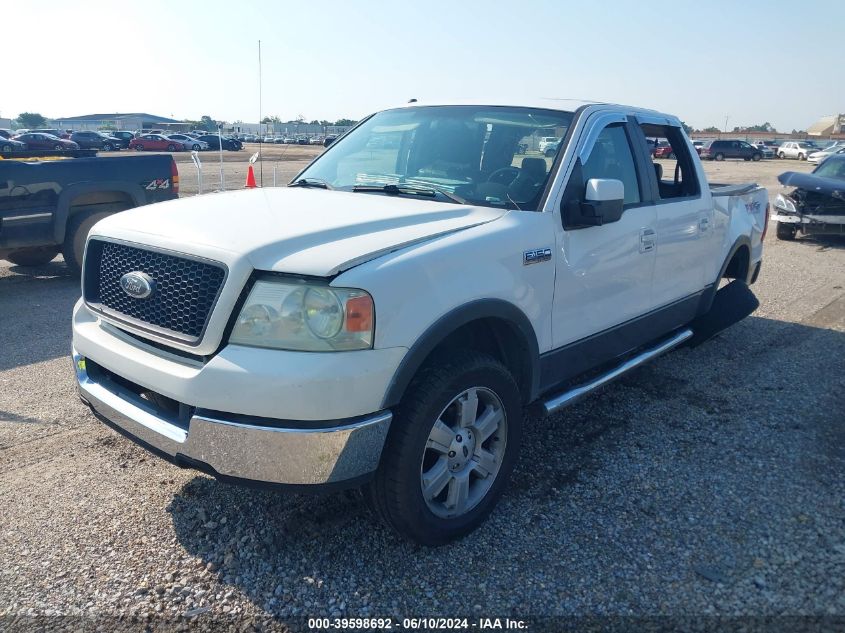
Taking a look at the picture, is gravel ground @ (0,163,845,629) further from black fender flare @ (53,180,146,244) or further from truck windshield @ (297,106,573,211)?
black fender flare @ (53,180,146,244)

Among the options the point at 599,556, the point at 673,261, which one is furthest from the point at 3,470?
the point at 673,261

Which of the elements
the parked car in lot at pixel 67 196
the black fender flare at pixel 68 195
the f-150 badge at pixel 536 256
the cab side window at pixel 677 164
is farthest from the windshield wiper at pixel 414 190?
the black fender flare at pixel 68 195

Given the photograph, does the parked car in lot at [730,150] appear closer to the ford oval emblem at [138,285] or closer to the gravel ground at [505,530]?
the gravel ground at [505,530]

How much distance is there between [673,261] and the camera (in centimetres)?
472

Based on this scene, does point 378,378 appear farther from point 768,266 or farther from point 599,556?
point 768,266

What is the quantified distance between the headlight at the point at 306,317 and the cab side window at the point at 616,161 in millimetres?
1958

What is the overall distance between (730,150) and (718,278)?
50165 millimetres

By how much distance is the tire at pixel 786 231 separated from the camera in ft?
40.4

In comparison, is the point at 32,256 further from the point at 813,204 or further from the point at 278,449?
the point at 813,204

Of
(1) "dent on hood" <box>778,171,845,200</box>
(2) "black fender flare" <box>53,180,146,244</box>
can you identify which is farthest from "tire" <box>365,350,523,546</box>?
(1) "dent on hood" <box>778,171,845,200</box>

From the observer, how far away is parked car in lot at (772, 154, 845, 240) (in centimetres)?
1152

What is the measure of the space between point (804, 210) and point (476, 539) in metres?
11.0

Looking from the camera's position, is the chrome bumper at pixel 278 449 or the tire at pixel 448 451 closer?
the chrome bumper at pixel 278 449

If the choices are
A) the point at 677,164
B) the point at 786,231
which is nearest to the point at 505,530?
the point at 677,164
